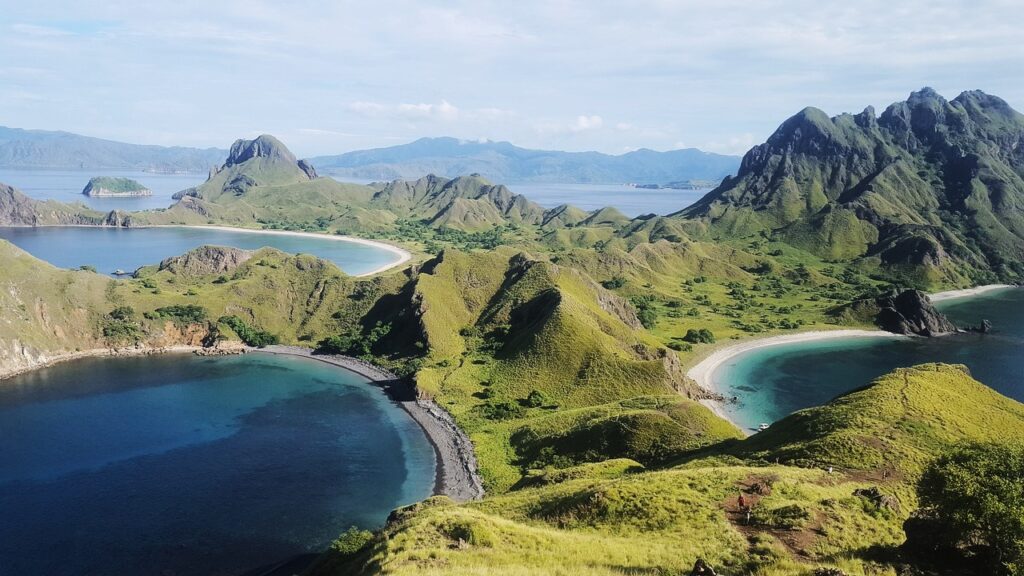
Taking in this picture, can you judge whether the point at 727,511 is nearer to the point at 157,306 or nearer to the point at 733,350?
the point at 733,350

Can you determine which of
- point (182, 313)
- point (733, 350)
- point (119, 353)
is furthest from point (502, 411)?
point (119, 353)

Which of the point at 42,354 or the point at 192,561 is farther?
the point at 42,354

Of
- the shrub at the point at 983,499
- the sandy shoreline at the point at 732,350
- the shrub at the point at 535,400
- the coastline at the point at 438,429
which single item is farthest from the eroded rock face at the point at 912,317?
the shrub at the point at 983,499

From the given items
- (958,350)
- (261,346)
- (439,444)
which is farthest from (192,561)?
(958,350)

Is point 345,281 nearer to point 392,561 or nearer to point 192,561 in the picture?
point 192,561

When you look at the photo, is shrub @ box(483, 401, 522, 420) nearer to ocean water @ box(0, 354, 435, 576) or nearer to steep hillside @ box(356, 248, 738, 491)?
steep hillside @ box(356, 248, 738, 491)
